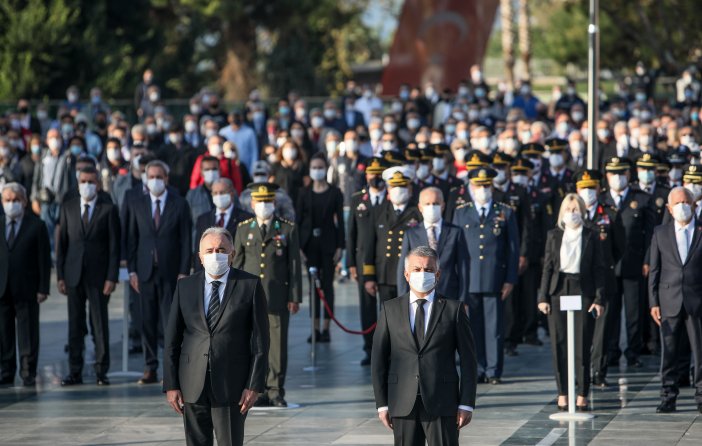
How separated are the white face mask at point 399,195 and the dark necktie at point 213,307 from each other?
6.36m

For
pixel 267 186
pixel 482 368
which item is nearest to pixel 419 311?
pixel 267 186

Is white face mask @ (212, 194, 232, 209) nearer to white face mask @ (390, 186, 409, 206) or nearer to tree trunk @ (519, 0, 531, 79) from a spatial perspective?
white face mask @ (390, 186, 409, 206)

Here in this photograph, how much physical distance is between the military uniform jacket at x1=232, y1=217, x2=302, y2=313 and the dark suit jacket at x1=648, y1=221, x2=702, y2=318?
3309 millimetres

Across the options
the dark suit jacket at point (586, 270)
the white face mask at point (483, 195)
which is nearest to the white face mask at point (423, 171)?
the white face mask at point (483, 195)

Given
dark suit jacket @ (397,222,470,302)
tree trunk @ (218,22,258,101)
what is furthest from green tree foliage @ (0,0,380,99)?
dark suit jacket @ (397,222,470,302)

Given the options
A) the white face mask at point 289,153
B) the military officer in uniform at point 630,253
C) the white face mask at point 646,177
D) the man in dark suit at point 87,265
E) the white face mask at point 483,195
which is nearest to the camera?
the man in dark suit at point 87,265

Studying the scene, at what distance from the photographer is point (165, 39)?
5200 centimetres

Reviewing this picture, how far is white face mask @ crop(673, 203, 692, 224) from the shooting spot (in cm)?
1476

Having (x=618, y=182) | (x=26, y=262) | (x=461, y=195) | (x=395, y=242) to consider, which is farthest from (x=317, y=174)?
(x=26, y=262)

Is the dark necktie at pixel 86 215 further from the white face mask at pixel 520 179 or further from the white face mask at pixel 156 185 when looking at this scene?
the white face mask at pixel 520 179

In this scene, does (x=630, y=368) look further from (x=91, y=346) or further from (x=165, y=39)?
(x=165, y=39)

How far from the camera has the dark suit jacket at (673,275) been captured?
578 inches

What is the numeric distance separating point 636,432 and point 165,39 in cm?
4019

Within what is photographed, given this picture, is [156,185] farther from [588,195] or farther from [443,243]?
[588,195]
